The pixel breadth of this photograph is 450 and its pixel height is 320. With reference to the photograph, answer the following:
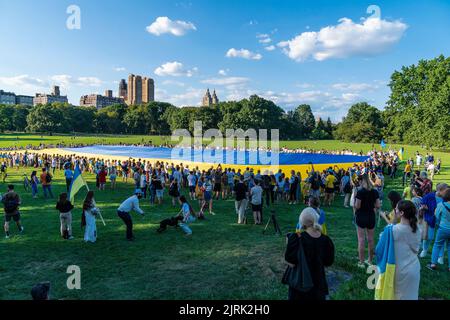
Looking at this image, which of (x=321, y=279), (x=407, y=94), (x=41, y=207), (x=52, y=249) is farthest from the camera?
(x=407, y=94)

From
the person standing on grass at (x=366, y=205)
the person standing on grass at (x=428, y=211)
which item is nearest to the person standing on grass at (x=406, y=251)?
the person standing on grass at (x=366, y=205)

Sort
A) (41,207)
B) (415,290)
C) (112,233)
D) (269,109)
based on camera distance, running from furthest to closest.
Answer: (269,109) < (41,207) < (112,233) < (415,290)

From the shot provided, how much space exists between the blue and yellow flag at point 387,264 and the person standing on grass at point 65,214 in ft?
28.7

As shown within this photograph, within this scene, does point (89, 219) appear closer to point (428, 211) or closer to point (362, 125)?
point (428, 211)

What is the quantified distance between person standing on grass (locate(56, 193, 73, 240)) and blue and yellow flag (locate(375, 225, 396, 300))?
875 cm

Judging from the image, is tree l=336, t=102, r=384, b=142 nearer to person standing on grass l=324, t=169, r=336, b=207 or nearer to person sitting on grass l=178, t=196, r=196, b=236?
person standing on grass l=324, t=169, r=336, b=207

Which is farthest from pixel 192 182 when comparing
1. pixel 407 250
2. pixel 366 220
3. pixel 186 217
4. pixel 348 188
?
pixel 407 250

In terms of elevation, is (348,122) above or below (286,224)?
above

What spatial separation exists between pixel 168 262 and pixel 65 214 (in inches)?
159

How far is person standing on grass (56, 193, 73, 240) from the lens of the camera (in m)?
9.35

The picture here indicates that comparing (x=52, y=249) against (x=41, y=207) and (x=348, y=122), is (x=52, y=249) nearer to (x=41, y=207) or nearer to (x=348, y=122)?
(x=41, y=207)

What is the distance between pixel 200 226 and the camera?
11.1 m
